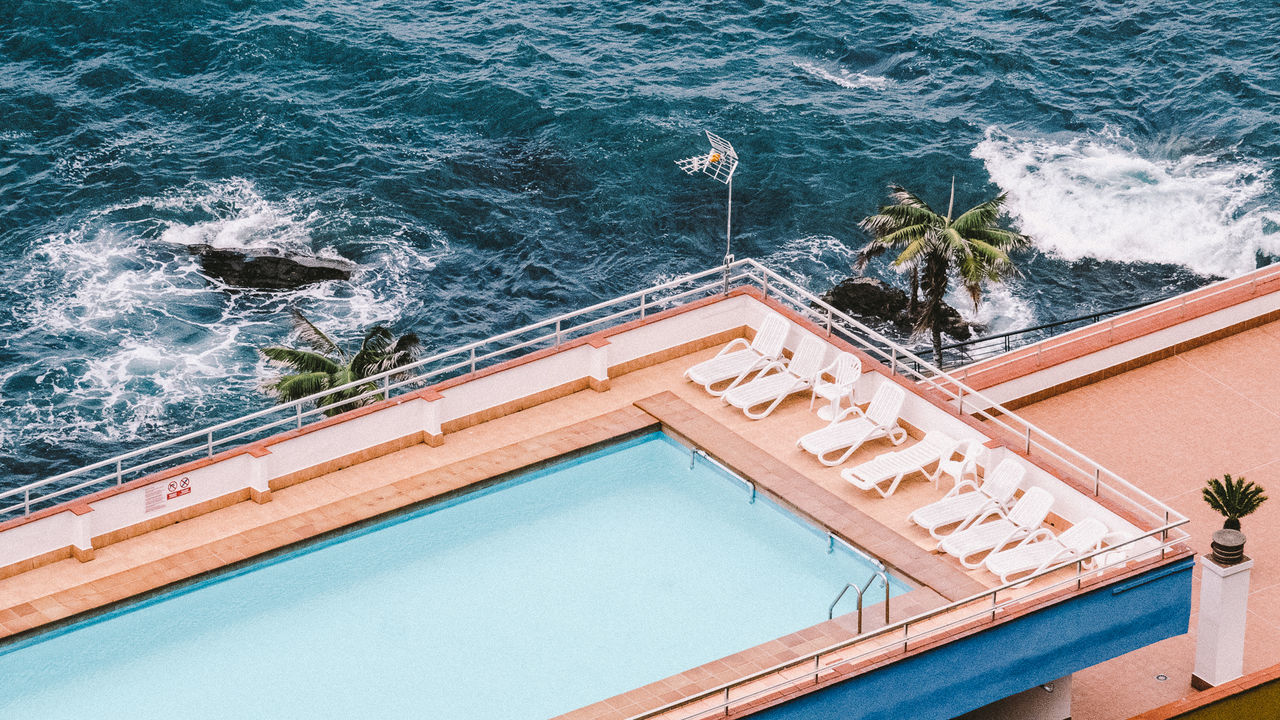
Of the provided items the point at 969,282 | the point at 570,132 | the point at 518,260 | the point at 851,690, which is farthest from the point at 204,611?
the point at 570,132

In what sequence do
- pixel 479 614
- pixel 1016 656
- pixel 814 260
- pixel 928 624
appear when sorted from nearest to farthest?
1. pixel 928 624
2. pixel 1016 656
3. pixel 479 614
4. pixel 814 260

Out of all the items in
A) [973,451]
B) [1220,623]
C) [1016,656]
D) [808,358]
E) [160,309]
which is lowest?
[160,309]

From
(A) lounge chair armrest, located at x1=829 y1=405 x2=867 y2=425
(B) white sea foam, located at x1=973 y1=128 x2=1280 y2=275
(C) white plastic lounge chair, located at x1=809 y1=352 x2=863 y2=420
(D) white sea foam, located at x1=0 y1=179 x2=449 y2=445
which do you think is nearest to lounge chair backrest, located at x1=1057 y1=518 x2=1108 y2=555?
(A) lounge chair armrest, located at x1=829 y1=405 x2=867 y2=425

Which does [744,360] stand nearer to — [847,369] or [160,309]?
[847,369]

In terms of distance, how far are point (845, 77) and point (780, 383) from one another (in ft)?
125

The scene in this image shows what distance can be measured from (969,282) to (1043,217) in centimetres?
1973

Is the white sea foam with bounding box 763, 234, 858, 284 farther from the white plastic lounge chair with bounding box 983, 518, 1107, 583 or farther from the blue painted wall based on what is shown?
the blue painted wall

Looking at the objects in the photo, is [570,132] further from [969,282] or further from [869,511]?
[869,511]

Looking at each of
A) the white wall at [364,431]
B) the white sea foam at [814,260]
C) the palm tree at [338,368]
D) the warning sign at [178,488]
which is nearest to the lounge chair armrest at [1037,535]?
the white wall at [364,431]

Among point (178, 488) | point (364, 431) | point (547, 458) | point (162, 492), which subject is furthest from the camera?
point (547, 458)

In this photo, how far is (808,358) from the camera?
101 feet

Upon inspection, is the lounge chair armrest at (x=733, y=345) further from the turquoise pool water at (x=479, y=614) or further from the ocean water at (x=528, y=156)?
the ocean water at (x=528, y=156)

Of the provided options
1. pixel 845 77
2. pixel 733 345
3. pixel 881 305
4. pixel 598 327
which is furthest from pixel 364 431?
pixel 845 77

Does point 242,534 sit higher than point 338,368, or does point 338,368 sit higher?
point 242,534
